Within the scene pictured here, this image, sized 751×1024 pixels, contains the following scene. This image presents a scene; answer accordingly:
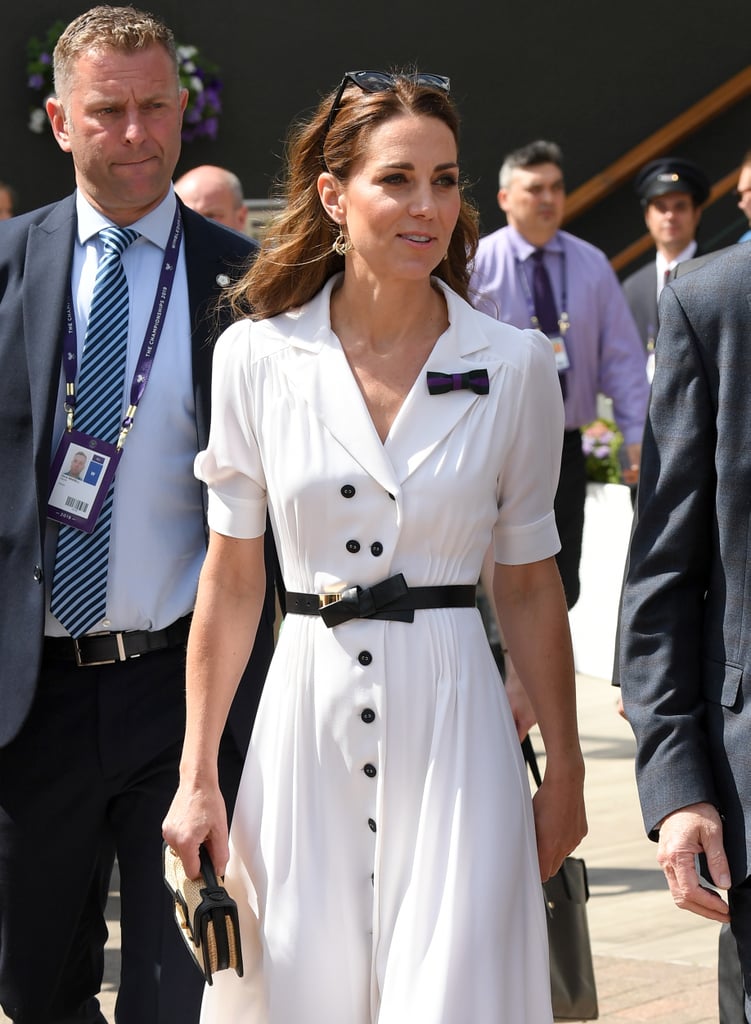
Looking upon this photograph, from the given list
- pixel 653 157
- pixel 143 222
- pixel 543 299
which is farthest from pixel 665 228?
pixel 143 222

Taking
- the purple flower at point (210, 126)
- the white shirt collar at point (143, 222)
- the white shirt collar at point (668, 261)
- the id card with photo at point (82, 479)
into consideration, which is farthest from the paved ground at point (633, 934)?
the purple flower at point (210, 126)

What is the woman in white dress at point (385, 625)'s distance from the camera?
279 centimetres

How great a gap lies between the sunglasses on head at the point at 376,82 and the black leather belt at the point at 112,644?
111cm

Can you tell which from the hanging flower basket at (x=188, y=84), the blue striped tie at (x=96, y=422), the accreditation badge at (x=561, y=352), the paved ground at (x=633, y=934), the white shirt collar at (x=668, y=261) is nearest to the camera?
the blue striped tie at (x=96, y=422)

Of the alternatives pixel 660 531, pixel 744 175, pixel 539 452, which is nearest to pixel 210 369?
pixel 539 452

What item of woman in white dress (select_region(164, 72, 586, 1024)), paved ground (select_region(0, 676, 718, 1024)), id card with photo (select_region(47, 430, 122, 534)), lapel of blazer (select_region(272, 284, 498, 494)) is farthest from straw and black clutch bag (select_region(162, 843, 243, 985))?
paved ground (select_region(0, 676, 718, 1024))

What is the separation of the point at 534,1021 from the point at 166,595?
122cm

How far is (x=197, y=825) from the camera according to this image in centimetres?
295

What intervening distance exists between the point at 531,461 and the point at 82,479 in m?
1.04

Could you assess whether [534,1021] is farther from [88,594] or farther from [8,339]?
[8,339]

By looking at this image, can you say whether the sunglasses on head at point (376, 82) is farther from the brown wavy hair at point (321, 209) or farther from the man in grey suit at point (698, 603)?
the man in grey suit at point (698, 603)

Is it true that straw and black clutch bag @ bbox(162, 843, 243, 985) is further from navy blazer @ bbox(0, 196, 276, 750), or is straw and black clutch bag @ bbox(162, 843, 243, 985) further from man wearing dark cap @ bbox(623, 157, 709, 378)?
man wearing dark cap @ bbox(623, 157, 709, 378)

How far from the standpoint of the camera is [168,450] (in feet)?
12.0

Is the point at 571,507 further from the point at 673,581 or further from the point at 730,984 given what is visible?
the point at 673,581
